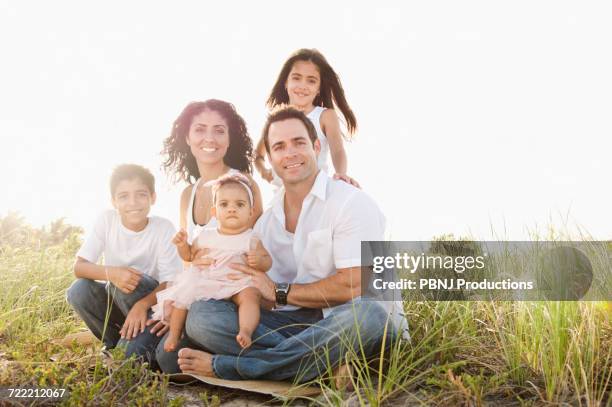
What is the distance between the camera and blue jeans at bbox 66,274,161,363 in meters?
4.64

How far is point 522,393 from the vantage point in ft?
11.9

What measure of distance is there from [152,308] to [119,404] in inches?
35.4

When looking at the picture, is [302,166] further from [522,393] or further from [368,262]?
[522,393]

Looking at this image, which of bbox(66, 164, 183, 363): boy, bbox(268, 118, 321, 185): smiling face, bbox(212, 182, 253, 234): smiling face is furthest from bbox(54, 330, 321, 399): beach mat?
bbox(268, 118, 321, 185): smiling face

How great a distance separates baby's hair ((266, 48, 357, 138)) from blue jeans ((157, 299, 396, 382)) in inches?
93.4

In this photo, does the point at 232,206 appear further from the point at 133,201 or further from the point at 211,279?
the point at 133,201

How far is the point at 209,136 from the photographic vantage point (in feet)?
16.7

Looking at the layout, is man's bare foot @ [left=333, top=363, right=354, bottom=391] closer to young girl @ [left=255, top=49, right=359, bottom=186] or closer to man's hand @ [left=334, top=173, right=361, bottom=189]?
man's hand @ [left=334, top=173, right=361, bottom=189]

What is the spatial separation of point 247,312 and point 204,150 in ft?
5.22

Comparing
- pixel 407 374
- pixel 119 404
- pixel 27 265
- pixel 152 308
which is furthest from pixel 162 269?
pixel 27 265

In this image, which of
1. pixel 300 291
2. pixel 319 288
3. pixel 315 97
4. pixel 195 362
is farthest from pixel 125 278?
pixel 315 97

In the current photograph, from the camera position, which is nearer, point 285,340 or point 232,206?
point 285,340

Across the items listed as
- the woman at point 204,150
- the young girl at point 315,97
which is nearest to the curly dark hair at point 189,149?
the woman at point 204,150

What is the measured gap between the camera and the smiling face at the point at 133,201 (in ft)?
15.2
